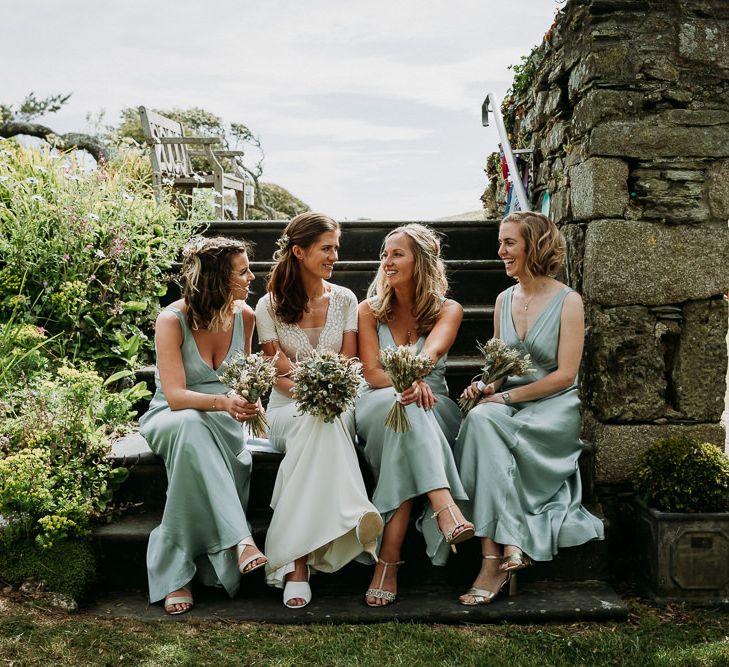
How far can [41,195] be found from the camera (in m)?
4.99

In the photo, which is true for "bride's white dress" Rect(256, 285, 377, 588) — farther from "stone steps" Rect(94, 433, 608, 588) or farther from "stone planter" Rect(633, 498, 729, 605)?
"stone planter" Rect(633, 498, 729, 605)

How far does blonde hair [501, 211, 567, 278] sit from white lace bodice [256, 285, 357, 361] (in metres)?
0.88

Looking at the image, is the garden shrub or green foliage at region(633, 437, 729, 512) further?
green foliage at region(633, 437, 729, 512)

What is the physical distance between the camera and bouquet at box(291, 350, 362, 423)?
2.96 m

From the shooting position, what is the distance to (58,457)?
3.33 m

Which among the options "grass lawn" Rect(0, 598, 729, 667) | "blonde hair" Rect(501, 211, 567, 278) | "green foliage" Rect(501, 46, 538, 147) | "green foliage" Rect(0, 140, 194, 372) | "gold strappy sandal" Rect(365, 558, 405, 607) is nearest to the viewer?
"grass lawn" Rect(0, 598, 729, 667)

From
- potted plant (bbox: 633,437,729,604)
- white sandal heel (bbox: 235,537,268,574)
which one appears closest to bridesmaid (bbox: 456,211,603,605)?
potted plant (bbox: 633,437,729,604)

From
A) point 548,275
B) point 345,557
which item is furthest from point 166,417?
point 548,275

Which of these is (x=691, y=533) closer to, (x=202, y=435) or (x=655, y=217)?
(x=655, y=217)

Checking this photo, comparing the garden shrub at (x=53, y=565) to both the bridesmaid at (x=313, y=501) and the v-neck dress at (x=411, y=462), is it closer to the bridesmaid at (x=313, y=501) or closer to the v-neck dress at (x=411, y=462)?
the bridesmaid at (x=313, y=501)

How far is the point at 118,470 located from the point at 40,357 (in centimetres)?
125

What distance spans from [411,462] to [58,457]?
1.55m

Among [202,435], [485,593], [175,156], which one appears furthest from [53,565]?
[175,156]

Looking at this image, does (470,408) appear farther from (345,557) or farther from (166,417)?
(166,417)
